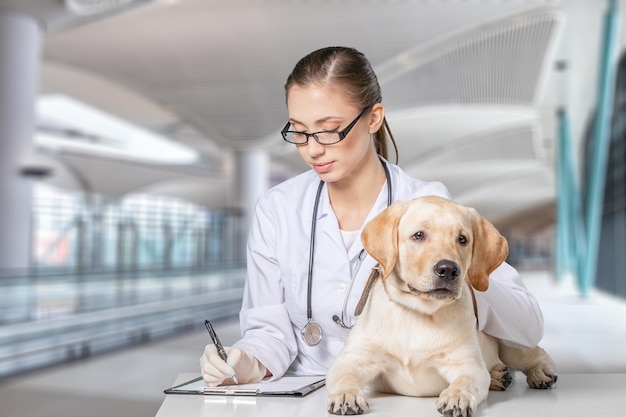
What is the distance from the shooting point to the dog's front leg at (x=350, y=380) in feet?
4.99

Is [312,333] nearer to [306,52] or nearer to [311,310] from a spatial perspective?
[311,310]

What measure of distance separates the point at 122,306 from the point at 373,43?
31.6 ft

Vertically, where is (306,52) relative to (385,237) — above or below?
above

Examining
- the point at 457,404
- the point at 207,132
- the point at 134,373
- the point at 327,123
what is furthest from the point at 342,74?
the point at 207,132

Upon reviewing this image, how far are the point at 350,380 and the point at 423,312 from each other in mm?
220

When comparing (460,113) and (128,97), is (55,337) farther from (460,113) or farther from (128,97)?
(460,113)

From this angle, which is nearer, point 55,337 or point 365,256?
point 365,256

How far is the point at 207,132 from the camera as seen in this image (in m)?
25.2

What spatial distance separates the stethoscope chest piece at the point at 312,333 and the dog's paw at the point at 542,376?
A: 0.58m

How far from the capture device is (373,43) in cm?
1828

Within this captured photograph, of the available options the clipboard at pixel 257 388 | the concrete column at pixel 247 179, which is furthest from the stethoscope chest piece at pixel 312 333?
the concrete column at pixel 247 179

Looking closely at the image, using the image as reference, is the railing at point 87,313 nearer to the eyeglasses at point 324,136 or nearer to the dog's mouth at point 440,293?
the eyeglasses at point 324,136

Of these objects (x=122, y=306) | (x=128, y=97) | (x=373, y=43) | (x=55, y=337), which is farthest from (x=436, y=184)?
(x=128, y=97)

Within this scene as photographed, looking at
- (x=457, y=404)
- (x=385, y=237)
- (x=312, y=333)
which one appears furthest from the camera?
(x=312, y=333)
